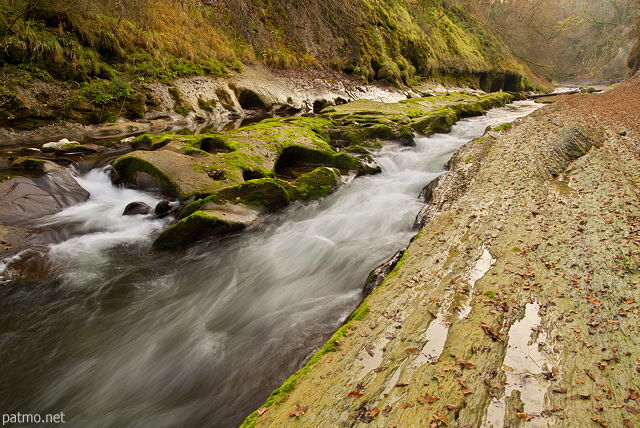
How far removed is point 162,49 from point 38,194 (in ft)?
37.4

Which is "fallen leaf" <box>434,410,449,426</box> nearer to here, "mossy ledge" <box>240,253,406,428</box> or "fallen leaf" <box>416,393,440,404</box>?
"fallen leaf" <box>416,393,440,404</box>

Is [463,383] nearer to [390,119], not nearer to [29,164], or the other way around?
[29,164]

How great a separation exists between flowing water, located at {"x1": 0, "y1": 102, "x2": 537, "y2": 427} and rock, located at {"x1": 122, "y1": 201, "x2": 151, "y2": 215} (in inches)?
7.8

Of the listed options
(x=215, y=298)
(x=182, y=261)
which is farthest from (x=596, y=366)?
(x=182, y=261)

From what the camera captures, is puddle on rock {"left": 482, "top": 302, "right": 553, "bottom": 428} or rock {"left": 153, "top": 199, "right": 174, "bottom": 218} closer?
puddle on rock {"left": 482, "top": 302, "right": 553, "bottom": 428}

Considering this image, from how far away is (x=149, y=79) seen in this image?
1381 cm

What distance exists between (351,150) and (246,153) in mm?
4107

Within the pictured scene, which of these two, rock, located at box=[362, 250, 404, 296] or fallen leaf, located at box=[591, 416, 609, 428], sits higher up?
fallen leaf, located at box=[591, 416, 609, 428]

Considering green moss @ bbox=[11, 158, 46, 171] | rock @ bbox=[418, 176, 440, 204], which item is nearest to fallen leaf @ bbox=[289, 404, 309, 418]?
rock @ bbox=[418, 176, 440, 204]

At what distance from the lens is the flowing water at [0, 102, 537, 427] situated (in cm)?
339

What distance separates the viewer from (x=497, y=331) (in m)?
2.78

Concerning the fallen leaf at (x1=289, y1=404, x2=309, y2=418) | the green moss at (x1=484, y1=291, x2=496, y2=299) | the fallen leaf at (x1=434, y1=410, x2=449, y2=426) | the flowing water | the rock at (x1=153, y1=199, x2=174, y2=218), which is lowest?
the flowing water

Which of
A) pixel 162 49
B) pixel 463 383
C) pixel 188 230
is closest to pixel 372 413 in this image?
pixel 463 383

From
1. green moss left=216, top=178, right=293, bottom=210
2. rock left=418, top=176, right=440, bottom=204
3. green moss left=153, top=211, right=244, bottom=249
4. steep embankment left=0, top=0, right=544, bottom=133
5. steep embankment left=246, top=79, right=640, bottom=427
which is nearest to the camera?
steep embankment left=246, top=79, right=640, bottom=427
